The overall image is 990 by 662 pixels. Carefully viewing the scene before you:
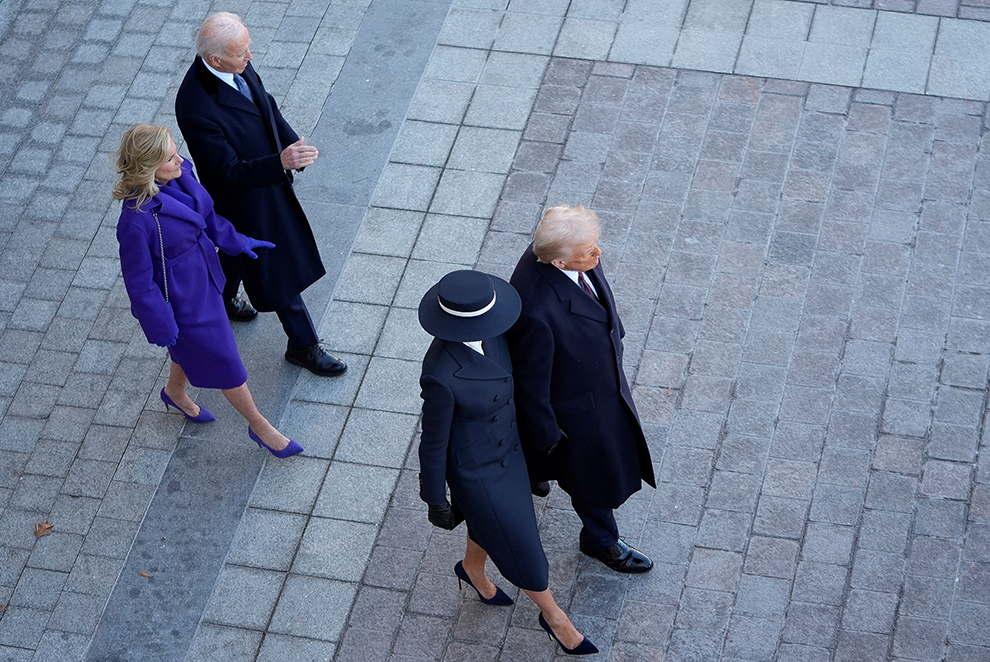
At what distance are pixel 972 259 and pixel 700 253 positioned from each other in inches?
64.0

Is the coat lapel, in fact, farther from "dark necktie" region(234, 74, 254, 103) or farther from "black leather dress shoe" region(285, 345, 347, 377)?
"black leather dress shoe" region(285, 345, 347, 377)

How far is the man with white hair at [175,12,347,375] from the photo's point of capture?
5.43 meters

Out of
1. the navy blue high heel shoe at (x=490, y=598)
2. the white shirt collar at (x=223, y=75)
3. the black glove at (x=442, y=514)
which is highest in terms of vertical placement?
the white shirt collar at (x=223, y=75)

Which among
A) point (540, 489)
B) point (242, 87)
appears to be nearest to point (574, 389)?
point (540, 489)

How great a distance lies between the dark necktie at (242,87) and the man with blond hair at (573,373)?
1.88 m

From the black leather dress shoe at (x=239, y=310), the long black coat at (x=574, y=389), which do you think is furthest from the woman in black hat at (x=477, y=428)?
the black leather dress shoe at (x=239, y=310)

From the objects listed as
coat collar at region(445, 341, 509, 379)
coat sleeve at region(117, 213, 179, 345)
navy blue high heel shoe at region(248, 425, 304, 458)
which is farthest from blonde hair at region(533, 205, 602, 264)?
navy blue high heel shoe at region(248, 425, 304, 458)

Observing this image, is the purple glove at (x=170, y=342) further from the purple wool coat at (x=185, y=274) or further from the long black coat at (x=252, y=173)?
the long black coat at (x=252, y=173)

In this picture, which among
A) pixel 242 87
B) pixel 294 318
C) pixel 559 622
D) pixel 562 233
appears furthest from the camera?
pixel 294 318

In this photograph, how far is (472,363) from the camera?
4336 mm

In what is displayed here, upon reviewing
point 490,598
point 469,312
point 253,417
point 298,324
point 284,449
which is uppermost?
point 469,312

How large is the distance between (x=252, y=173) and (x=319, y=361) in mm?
1332

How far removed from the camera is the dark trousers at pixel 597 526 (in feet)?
16.9

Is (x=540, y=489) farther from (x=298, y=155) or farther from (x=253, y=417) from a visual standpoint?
(x=298, y=155)
